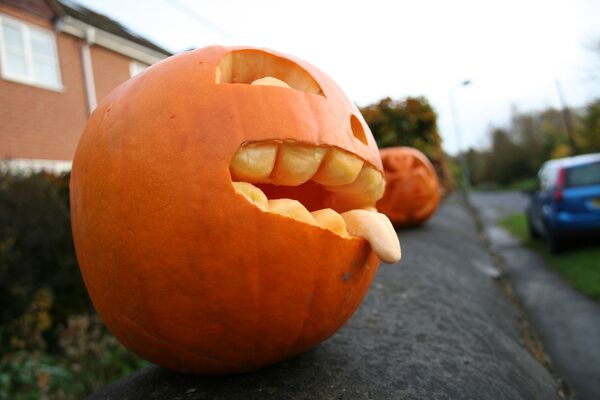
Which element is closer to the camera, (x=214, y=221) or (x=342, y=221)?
(x=214, y=221)

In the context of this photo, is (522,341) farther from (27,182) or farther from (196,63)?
(27,182)

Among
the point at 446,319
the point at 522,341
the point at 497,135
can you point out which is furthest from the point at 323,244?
the point at 497,135

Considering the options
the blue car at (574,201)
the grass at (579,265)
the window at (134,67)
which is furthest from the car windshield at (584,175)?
the window at (134,67)

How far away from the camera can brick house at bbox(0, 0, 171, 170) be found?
7.41 meters

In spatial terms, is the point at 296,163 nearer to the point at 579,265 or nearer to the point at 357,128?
the point at 357,128

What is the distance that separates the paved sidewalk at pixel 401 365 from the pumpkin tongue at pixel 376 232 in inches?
19.3

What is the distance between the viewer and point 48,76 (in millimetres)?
8305

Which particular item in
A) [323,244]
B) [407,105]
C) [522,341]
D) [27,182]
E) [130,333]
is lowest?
[522,341]

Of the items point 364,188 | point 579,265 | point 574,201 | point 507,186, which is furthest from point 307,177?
point 507,186

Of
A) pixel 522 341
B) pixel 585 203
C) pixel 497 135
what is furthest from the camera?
pixel 497 135

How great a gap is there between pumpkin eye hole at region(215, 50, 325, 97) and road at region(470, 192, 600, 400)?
8.59 ft

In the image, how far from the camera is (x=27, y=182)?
3.73 meters

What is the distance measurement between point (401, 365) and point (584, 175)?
5.74 m

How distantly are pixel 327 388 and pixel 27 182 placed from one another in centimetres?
356
